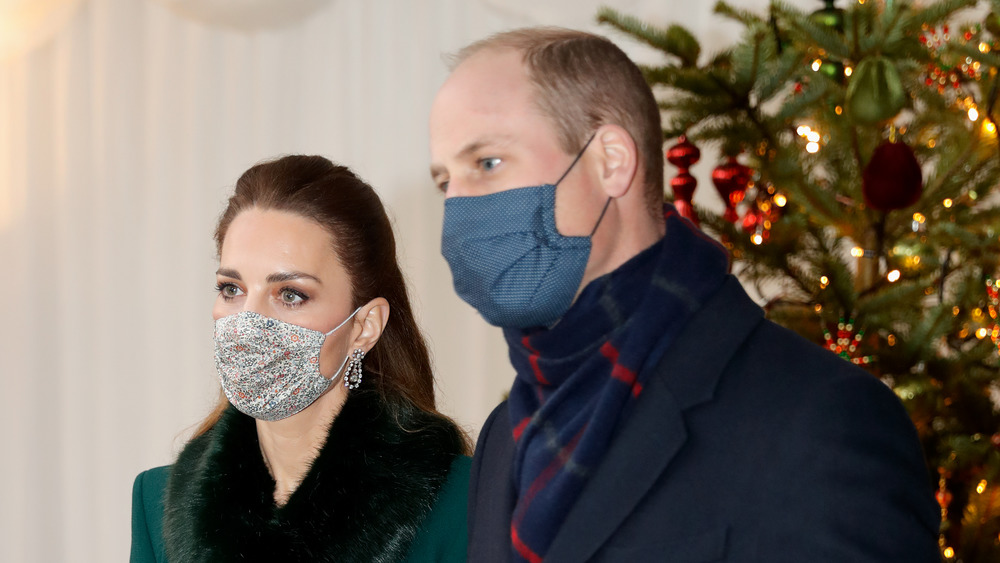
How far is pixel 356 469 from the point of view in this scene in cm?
231

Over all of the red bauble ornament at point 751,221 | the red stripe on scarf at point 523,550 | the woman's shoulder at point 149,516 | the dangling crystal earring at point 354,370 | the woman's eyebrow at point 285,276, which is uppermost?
the red bauble ornament at point 751,221

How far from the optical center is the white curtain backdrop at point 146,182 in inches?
188

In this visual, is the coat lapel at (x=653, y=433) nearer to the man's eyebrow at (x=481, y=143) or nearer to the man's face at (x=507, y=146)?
the man's face at (x=507, y=146)

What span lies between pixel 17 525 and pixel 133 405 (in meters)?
0.75

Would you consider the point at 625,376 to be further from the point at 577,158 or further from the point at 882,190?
the point at 882,190

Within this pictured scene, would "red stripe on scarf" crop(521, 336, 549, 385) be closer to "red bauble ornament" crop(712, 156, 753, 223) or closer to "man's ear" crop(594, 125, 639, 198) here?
"man's ear" crop(594, 125, 639, 198)

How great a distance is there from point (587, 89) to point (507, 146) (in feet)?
0.51

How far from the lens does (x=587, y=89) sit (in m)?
1.54

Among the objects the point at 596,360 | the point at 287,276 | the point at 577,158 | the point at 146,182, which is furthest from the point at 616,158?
the point at 146,182

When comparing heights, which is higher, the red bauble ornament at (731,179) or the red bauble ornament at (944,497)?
the red bauble ornament at (731,179)

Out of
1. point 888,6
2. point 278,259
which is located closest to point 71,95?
point 278,259

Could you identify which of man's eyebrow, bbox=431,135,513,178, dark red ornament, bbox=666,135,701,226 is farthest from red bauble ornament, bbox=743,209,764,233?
man's eyebrow, bbox=431,135,513,178

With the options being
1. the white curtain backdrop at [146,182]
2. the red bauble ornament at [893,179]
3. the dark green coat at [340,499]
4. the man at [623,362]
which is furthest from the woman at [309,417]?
the white curtain backdrop at [146,182]

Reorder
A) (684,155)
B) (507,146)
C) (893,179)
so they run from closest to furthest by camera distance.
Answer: (507,146) → (893,179) → (684,155)
